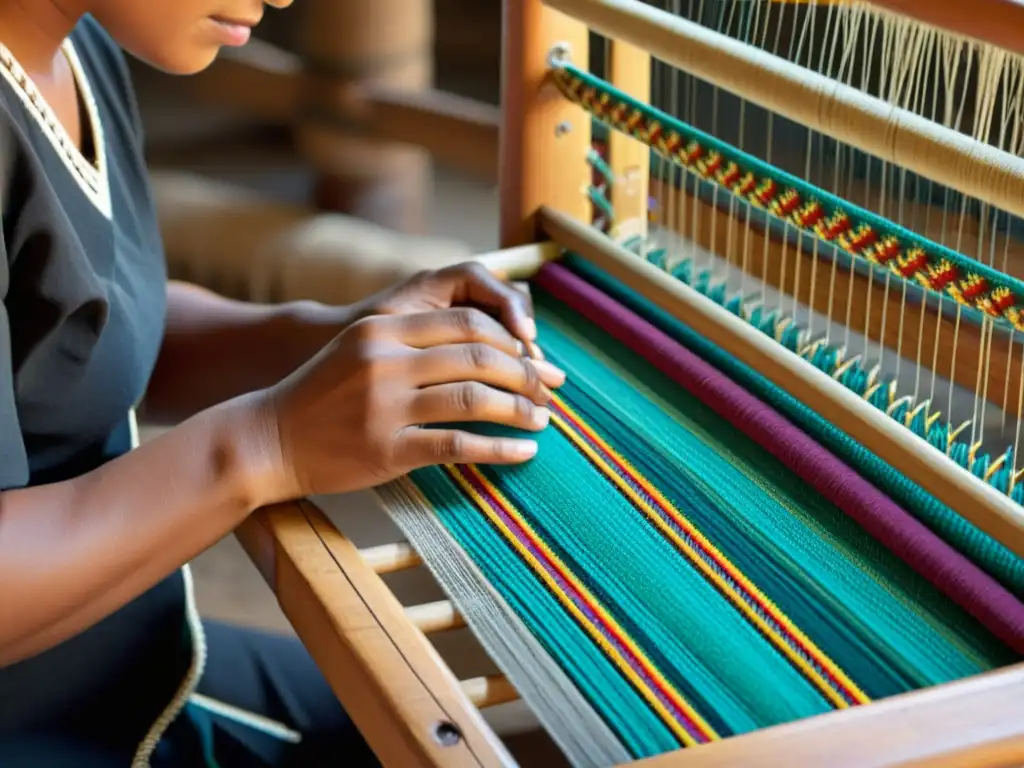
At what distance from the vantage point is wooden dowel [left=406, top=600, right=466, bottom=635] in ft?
2.63

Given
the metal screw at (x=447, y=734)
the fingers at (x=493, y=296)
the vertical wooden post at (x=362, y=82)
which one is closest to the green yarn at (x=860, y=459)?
the fingers at (x=493, y=296)

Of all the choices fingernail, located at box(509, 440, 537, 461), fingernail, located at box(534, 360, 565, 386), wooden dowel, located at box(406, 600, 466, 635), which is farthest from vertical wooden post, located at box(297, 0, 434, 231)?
wooden dowel, located at box(406, 600, 466, 635)

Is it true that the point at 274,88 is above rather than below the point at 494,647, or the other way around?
below

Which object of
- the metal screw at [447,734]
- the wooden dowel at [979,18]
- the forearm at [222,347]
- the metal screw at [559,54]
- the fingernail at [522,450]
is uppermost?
the wooden dowel at [979,18]

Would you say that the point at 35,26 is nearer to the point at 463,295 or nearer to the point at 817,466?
the point at 463,295

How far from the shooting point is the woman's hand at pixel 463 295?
1.06 meters

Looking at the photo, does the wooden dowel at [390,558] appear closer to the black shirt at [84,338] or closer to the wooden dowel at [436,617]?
the wooden dowel at [436,617]

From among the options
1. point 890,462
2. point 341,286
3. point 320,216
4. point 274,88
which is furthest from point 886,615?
point 274,88

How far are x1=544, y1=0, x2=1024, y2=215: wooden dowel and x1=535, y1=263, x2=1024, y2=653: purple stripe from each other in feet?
0.64

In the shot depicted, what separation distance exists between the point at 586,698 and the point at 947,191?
0.50 m

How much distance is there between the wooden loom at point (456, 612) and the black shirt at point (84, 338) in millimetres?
173

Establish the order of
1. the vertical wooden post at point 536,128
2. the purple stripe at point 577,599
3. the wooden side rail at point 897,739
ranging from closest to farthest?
the wooden side rail at point 897,739, the purple stripe at point 577,599, the vertical wooden post at point 536,128

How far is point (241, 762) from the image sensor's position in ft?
3.67

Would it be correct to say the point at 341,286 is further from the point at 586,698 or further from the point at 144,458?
the point at 586,698
